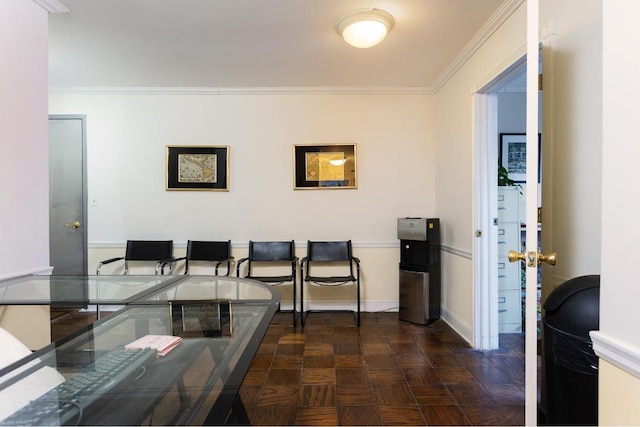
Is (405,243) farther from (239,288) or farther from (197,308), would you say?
(197,308)

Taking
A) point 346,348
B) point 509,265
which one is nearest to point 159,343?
point 346,348

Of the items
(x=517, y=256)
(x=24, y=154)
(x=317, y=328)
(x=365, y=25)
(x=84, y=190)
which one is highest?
(x=365, y=25)

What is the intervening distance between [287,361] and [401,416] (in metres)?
A: 0.95

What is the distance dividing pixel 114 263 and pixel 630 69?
4325 mm

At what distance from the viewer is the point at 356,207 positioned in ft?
11.6

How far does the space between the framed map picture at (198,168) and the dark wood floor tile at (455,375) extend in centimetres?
273

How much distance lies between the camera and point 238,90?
3471mm

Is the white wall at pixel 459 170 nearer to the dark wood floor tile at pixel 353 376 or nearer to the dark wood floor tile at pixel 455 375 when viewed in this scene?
the dark wood floor tile at pixel 455 375

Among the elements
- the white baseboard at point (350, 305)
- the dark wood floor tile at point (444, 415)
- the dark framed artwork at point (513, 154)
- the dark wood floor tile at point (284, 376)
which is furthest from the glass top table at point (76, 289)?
the dark framed artwork at point (513, 154)

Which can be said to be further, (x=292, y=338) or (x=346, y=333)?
(x=346, y=333)

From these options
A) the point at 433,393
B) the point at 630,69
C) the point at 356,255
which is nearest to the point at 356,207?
the point at 356,255

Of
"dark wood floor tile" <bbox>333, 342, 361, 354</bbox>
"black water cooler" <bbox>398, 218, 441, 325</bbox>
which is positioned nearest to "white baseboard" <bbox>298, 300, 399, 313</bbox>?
→ "black water cooler" <bbox>398, 218, 441, 325</bbox>

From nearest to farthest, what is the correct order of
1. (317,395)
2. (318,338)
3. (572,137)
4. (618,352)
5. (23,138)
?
(618,352) → (572,137) → (23,138) → (317,395) → (318,338)

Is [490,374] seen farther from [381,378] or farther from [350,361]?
[350,361]
